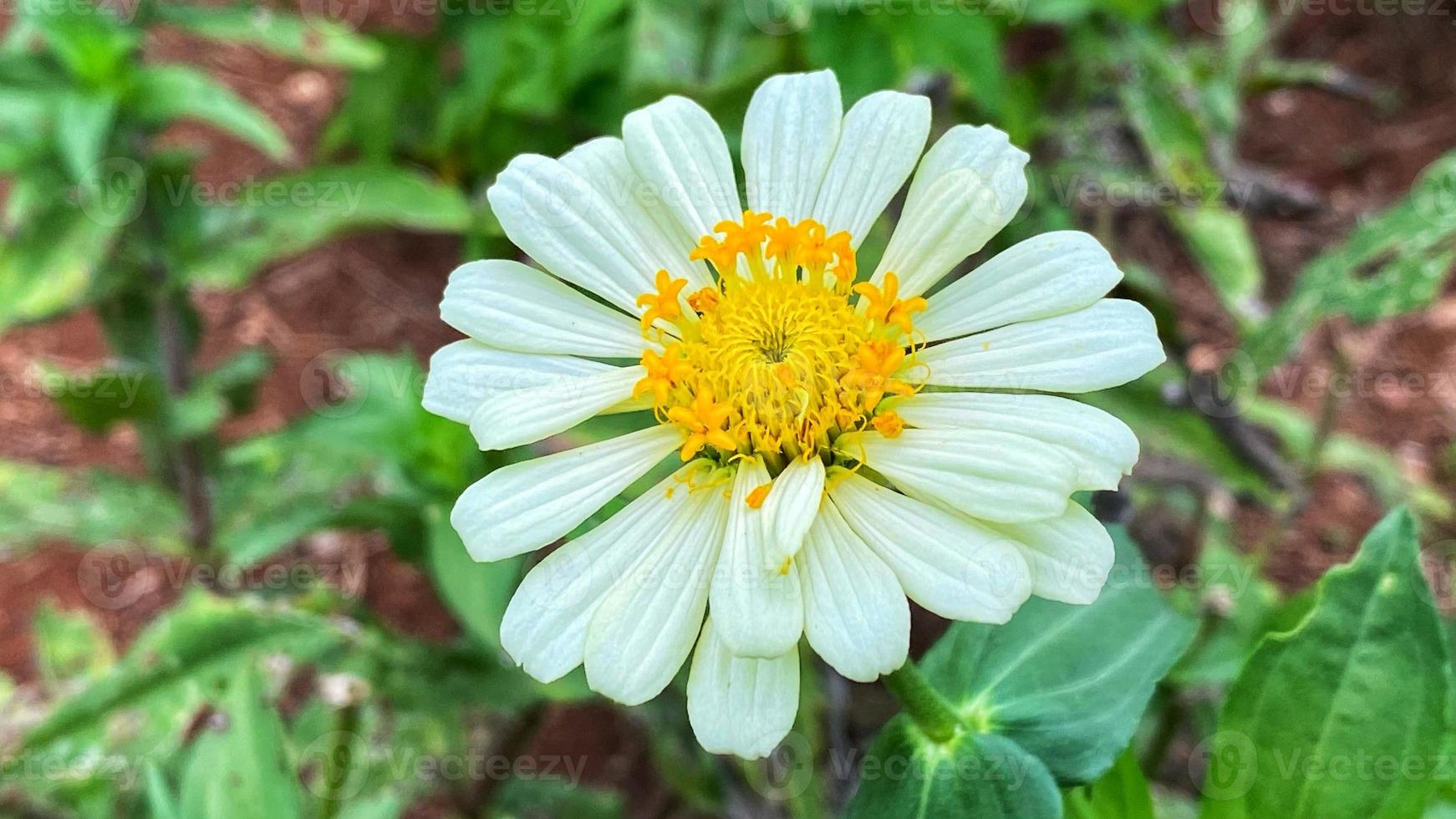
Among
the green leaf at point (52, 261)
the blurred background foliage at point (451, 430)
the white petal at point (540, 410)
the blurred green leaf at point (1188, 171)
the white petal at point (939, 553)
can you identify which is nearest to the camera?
the white petal at point (939, 553)

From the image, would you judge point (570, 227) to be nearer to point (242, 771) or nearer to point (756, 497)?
point (756, 497)

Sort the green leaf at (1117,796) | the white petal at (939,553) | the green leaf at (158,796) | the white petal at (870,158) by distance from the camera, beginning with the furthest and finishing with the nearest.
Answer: the green leaf at (158,796)
the green leaf at (1117,796)
the white petal at (870,158)
the white petal at (939,553)

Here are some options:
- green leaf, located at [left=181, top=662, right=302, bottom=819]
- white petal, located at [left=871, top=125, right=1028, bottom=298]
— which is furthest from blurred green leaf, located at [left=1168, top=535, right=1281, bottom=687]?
green leaf, located at [left=181, top=662, right=302, bottom=819]

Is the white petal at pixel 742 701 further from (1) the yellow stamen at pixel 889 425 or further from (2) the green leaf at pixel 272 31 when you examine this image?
(2) the green leaf at pixel 272 31

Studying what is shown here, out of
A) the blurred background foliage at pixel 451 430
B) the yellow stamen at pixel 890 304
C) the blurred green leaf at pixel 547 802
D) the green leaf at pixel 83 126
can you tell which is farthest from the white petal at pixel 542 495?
the blurred green leaf at pixel 547 802

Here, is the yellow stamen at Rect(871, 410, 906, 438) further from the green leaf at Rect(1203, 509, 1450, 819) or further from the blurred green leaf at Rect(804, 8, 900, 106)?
the blurred green leaf at Rect(804, 8, 900, 106)

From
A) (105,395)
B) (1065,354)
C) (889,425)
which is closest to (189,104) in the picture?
(105,395)
